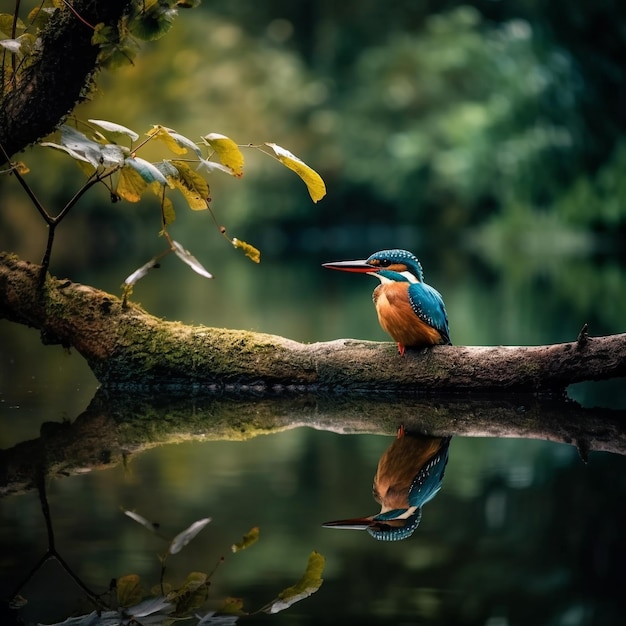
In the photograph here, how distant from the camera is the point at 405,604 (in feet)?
7.84

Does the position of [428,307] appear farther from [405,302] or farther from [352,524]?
[352,524]

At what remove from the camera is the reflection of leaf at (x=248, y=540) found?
2783 millimetres

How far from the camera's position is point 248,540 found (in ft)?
9.34

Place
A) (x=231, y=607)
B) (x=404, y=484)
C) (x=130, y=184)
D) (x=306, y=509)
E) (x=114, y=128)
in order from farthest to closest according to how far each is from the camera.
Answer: (x=130, y=184) → (x=114, y=128) → (x=404, y=484) → (x=306, y=509) → (x=231, y=607)

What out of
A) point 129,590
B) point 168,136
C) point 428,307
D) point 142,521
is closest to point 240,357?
point 428,307

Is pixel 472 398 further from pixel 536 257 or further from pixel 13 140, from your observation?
pixel 536 257

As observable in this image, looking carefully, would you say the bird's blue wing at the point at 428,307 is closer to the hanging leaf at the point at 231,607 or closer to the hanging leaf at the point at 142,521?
the hanging leaf at the point at 142,521

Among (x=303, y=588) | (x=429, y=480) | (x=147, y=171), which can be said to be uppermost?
(x=147, y=171)

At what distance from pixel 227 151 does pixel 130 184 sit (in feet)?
1.87

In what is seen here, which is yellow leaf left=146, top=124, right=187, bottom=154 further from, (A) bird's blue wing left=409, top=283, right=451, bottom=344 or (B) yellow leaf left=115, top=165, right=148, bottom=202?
(A) bird's blue wing left=409, top=283, right=451, bottom=344

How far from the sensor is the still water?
8.02 ft

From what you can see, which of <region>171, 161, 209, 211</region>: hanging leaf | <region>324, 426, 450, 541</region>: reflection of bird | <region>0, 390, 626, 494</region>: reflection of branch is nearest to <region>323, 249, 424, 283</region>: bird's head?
<region>0, 390, 626, 494</region>: reflection of branch

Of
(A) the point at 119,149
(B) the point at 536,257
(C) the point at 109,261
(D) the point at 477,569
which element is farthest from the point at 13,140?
(B) the point at 536,257

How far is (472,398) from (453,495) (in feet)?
5.89
